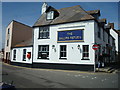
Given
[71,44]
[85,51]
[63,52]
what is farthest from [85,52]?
[63,52]

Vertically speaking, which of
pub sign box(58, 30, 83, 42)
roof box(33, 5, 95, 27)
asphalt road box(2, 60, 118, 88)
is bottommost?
asphalt road box(2, 60, 118, 88)

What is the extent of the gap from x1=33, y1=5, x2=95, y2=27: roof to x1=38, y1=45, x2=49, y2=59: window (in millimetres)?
3689

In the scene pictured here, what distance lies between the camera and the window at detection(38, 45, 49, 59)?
1607cm

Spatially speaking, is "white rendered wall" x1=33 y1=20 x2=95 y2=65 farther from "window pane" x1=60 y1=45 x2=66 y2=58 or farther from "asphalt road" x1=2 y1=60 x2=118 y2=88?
"asphalt road" x1=2 y1=60 x2=118 y2=88

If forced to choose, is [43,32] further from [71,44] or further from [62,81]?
[62,81]

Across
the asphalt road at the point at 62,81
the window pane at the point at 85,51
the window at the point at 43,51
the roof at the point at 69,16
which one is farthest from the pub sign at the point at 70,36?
the asphalt road at the point at 62,81

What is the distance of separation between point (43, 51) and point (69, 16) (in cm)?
658

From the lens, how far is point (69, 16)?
15.9 m

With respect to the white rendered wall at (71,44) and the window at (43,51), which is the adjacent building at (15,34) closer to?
the window at (43,51)

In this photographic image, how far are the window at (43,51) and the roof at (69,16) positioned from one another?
12.1ft

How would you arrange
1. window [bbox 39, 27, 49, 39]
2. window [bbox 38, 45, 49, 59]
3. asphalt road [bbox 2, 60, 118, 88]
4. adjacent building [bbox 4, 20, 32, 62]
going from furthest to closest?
adjacent building [bbox 4, 20, 32, 62], window [bbox 39, 27, 49, 39], window [bbox 38, 45, 49, 59], asphalt road [bbox 2, 60, 118, 88]

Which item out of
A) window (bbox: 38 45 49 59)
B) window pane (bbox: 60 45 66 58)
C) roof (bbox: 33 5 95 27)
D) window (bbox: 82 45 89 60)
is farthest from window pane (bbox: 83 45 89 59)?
window (bbox: 38 45 49 59)

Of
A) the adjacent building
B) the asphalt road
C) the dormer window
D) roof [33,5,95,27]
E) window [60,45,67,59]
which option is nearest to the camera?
the asphalt road

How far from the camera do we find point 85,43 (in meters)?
13.5
